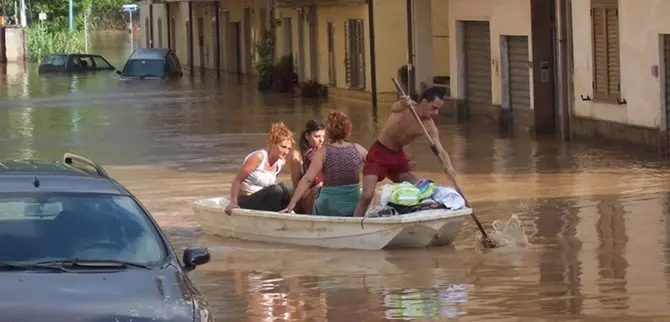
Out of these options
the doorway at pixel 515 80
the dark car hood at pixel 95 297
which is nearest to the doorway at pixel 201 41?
the doorway at pixel 515 80

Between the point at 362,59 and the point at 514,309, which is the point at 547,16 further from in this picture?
Result: the point at 514,309

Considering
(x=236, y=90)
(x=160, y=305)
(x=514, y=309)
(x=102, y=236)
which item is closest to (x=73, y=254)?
(x=102, y=236)

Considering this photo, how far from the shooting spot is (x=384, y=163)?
13.4m

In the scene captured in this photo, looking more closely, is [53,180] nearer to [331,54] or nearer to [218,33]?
[331,54]

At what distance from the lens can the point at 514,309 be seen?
10.2 m

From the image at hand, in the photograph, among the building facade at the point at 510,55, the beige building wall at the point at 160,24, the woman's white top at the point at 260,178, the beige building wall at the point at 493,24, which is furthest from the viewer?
the beige building wall at the point at 160,24

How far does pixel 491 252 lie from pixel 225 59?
46.3 meters

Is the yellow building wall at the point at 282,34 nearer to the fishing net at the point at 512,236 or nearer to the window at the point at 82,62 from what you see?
the window at the point at 82,62

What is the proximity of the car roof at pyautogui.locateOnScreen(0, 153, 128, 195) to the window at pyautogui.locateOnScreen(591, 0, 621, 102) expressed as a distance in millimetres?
14954

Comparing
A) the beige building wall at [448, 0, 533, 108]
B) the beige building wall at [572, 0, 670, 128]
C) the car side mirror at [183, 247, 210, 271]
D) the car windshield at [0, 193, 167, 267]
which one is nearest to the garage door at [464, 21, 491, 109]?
the beige building wall at [448, 0, 533, 108]

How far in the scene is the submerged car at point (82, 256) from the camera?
6.70 metres

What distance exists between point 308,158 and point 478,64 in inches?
615

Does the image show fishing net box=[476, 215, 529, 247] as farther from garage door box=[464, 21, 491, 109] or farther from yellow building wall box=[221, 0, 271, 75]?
yellow building wall box=[221, 0, 271, 75]

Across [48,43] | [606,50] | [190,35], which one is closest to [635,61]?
[606,50]
